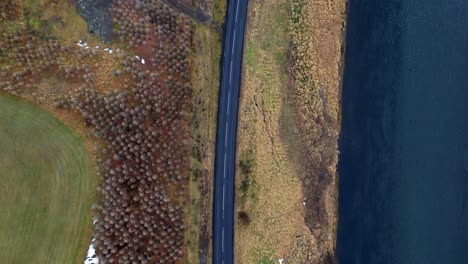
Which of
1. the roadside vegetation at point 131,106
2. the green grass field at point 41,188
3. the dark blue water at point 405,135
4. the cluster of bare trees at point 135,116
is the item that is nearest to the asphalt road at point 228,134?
the roadside vegetation at point 131,106

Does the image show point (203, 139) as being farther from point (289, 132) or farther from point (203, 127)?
point (289, 132)

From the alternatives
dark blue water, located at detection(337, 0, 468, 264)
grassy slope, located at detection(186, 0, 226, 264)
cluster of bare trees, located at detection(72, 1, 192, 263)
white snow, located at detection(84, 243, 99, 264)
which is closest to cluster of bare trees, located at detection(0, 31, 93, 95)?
cluster of bare trees, located at detection(72, 1, 192, 263)

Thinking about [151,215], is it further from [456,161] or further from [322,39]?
[456,161]

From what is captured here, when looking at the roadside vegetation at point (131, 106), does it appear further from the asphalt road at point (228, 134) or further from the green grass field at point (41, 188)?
the asphalt road at point (228, 134)

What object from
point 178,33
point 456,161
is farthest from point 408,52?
point 178,33

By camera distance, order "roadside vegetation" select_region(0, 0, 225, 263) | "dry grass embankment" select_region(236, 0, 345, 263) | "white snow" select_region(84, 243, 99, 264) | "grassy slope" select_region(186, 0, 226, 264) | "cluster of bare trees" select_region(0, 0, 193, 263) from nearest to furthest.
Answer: "white snow" select_region(84, 243, 99, 264) < "cluster of bare trees" select_region(0, 0, 193, 263) < "roadside vegetation" select_region(0, 0, 225, 263) < "grassy slope" select_region(186, 0, 226, 264) < "dry grass embankment" select_region(236, 0, 345, 263)

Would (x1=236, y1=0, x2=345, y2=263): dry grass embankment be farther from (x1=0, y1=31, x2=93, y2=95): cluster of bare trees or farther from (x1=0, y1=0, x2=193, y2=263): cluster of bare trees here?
(x1=0, y1=31, x2=93, y2=95): cluster of bare trees

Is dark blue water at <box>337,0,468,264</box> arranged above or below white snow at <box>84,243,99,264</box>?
above
